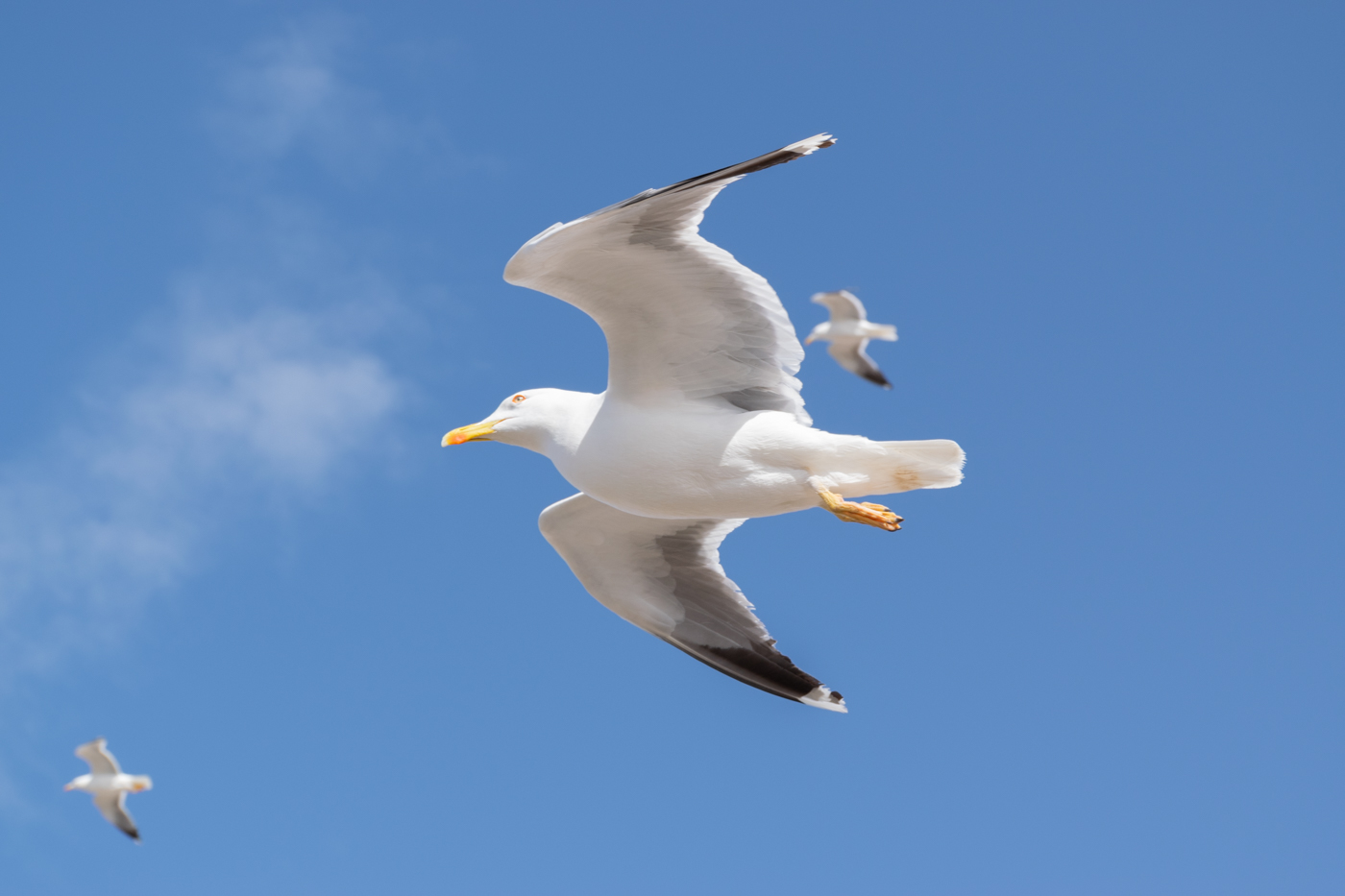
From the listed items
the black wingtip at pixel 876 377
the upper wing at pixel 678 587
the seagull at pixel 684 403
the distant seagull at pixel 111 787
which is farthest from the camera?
the distant seagull at pixel 111 787

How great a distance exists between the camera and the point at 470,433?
27.1ft

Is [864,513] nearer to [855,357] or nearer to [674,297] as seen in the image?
[674,297]

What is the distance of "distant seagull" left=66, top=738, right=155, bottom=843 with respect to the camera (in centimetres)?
1895

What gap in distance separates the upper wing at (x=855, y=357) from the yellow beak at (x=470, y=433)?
33.1 feet

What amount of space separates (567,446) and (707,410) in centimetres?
91

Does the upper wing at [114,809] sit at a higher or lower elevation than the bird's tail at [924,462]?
higher

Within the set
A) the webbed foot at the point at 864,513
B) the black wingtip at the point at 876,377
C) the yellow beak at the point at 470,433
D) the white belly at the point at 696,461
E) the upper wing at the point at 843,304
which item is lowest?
the webbed foot at the point at 864,513

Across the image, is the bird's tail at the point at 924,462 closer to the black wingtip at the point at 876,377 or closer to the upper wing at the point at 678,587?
the upper wing at the point at 678,587

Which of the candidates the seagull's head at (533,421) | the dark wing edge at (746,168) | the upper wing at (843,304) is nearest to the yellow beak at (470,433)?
the seagull's head at (533,421)

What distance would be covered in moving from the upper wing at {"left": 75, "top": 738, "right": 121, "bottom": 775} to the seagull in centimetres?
1323

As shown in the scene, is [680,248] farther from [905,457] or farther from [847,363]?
[847,363]

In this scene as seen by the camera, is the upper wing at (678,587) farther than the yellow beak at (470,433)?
Yes

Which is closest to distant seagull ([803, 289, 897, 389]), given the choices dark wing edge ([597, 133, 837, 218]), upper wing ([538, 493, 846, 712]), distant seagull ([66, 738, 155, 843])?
upper wing ([538, 493, 846, 712])

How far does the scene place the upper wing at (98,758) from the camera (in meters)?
18.6
